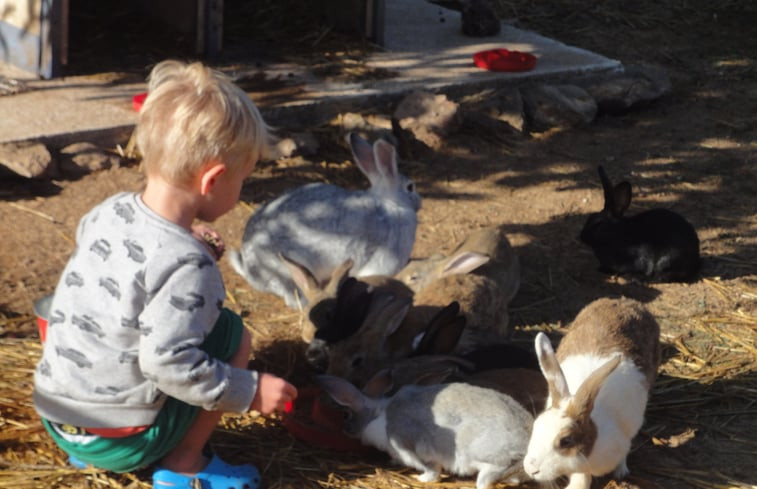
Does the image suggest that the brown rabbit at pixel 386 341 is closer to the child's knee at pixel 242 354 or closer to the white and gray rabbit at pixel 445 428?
the white and gray rabbit at pixel 445 428

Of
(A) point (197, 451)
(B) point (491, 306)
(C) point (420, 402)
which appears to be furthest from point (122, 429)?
(B) point (491, 306)

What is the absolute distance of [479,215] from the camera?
20.2 ft

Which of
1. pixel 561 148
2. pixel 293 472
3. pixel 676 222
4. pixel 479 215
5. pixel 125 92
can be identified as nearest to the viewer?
pixel 293 472

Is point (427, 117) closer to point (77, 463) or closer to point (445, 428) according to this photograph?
point (445, 428)

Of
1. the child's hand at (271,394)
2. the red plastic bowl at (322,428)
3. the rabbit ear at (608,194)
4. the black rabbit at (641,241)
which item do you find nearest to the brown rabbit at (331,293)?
the red plastic bowl at (322,428)

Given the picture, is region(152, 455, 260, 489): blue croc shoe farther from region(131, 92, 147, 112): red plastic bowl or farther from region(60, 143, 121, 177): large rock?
region(131, 92, 147, 112): red plastic bowl

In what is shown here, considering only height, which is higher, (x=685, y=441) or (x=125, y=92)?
(x=125, y=92)

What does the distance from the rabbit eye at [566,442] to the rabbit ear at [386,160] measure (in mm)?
2414

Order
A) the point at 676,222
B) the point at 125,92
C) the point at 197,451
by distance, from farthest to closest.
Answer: the point at 125,92, the point at 676,222, the point at 197,451

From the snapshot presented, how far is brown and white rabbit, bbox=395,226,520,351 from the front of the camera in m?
4.59

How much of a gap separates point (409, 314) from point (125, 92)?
291 cm

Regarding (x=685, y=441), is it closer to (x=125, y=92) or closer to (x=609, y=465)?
(x=609, y=465)

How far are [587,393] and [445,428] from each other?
1.62ft

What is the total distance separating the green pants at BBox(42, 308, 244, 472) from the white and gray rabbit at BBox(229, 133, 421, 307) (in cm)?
166
